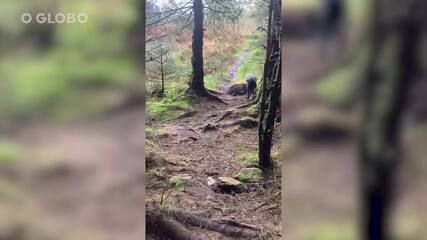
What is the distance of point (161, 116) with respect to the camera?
2117mm

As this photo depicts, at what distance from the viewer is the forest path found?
213 centimetres

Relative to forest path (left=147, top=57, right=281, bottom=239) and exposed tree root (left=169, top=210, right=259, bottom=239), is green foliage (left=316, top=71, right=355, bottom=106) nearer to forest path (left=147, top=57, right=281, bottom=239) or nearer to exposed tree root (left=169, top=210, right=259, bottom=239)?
forest path (left=147, top=57, right=281, bottom=239)

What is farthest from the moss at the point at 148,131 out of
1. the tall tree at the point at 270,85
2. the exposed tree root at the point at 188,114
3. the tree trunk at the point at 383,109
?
the tree trunk at the point at 383,109

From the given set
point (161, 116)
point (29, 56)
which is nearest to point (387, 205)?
point (161, 116)

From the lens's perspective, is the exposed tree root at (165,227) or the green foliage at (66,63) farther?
the exposed tree root at (165,227)

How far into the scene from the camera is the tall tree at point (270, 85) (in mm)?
2111

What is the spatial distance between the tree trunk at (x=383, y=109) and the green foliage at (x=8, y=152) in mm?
1193

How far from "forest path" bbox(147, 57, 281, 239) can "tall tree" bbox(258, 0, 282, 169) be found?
3cm

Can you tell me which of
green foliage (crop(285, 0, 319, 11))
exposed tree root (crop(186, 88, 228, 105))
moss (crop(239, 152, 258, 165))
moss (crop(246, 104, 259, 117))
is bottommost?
moss (crop(239, 152, 258, 165))

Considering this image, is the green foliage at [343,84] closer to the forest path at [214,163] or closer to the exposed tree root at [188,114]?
the forest path at [214,163]

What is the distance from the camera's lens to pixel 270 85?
6.98ft

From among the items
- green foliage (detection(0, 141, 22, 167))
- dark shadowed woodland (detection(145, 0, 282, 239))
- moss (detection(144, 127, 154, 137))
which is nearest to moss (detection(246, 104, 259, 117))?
dark shadowed woodland (detection(145, 0, 282, 239))

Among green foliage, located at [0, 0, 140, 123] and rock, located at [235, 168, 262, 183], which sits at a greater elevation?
green foliage, located at [0, 0, 140, 123]

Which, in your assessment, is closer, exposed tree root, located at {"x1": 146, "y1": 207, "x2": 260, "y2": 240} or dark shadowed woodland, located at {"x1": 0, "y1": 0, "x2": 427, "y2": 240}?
dark shadowed woodland, located at {"x1": 0, "y1": 0, "x2": 427, "y2": 240}
